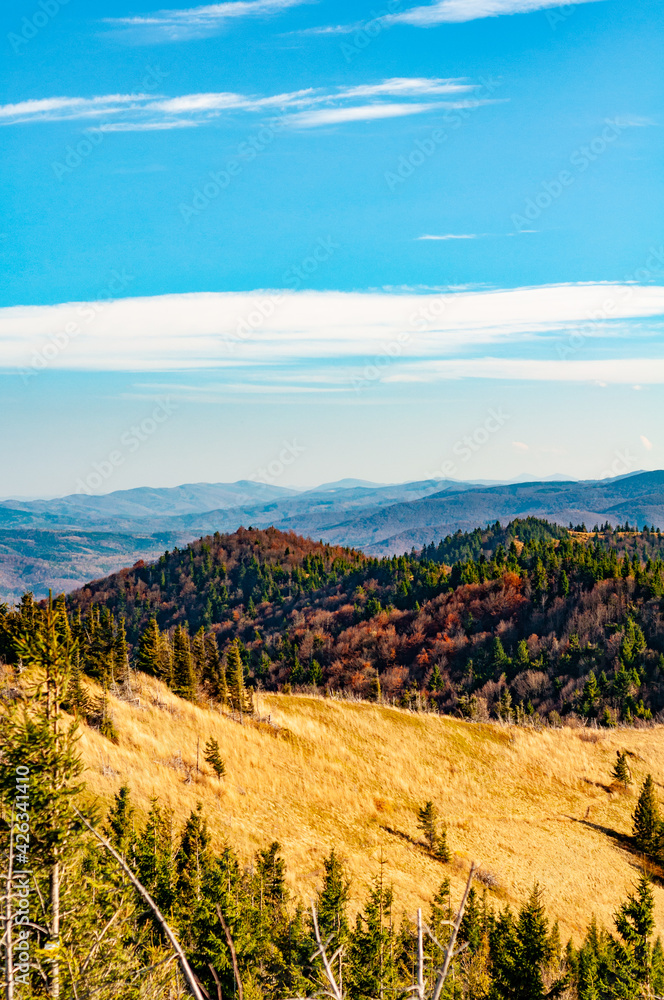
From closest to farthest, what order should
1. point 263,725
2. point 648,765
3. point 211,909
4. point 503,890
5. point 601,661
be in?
1. point 211,909
2. point 503,890
3. point 263,725
4. point 648,765
5. point 601,661

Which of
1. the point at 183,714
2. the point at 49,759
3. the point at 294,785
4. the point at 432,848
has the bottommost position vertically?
the point at 432,848

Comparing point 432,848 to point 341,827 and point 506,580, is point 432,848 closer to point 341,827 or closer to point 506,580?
point 341,827

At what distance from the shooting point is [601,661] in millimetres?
115625

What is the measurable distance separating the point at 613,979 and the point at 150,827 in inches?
762

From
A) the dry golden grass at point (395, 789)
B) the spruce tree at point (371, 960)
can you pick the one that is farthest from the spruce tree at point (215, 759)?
the spruce tree at point (371, 960)

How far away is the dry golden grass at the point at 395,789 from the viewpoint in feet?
106

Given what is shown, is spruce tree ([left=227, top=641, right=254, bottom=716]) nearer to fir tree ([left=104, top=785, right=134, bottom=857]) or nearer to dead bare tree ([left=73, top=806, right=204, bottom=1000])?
fir tree ([left=104, top=785, right=134, bottom=857])

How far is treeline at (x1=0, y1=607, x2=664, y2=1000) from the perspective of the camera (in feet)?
38.7

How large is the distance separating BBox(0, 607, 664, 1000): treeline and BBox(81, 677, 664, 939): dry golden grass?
1.74 metres

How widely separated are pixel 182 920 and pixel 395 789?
22.3 metres

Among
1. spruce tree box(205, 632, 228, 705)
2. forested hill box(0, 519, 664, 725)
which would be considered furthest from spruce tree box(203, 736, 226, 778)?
forested hill box(0, 519, 664, 725)

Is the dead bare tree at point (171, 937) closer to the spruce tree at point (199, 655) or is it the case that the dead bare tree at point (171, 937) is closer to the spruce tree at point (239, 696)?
the spruce tree at point (239, 696)

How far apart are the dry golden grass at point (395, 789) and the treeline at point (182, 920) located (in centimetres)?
174

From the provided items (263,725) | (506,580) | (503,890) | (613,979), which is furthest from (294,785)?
(506,580)
